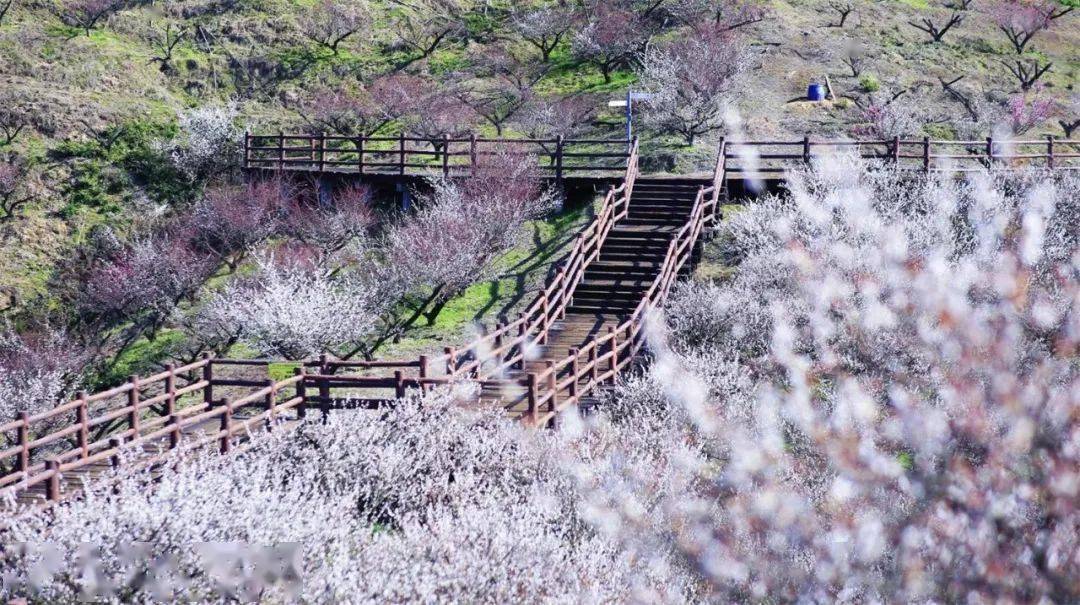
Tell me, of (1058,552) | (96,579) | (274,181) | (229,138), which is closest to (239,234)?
(274,181)

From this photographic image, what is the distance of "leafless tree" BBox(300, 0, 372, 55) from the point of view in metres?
44.8

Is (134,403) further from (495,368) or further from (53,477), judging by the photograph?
(495,368)

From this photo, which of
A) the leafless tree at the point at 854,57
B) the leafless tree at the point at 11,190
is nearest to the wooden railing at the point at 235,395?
the leafless tree at the point at 11,190

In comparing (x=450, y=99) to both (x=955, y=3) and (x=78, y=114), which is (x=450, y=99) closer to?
(x=78, y=114)

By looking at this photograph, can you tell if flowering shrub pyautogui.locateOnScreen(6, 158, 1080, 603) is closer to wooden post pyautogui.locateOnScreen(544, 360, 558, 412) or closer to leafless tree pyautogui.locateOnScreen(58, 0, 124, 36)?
wooden post pyautogui.locateOnScreen(544, 360, 558, 412)

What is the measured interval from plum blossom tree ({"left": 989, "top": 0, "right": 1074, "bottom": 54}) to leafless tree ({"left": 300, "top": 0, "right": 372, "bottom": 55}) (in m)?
22.9

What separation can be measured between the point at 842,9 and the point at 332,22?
18.5 meters

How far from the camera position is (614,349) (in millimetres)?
18422

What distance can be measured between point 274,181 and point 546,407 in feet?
53.3

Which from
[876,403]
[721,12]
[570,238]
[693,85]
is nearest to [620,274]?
[570,238]

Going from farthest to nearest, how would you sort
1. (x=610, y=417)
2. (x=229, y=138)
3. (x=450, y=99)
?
(x=450, y=99), (x=229, y=138), (x=610, y=417)

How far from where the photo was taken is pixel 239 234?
2912 centimetres

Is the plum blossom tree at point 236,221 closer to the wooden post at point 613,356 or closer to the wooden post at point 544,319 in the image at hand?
the wooden post at point 544,319

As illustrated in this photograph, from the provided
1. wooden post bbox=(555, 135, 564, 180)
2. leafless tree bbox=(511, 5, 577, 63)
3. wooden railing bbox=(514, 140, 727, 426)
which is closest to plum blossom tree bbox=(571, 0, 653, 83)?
leafless tree bbox=(511, 5, 577, 63)
